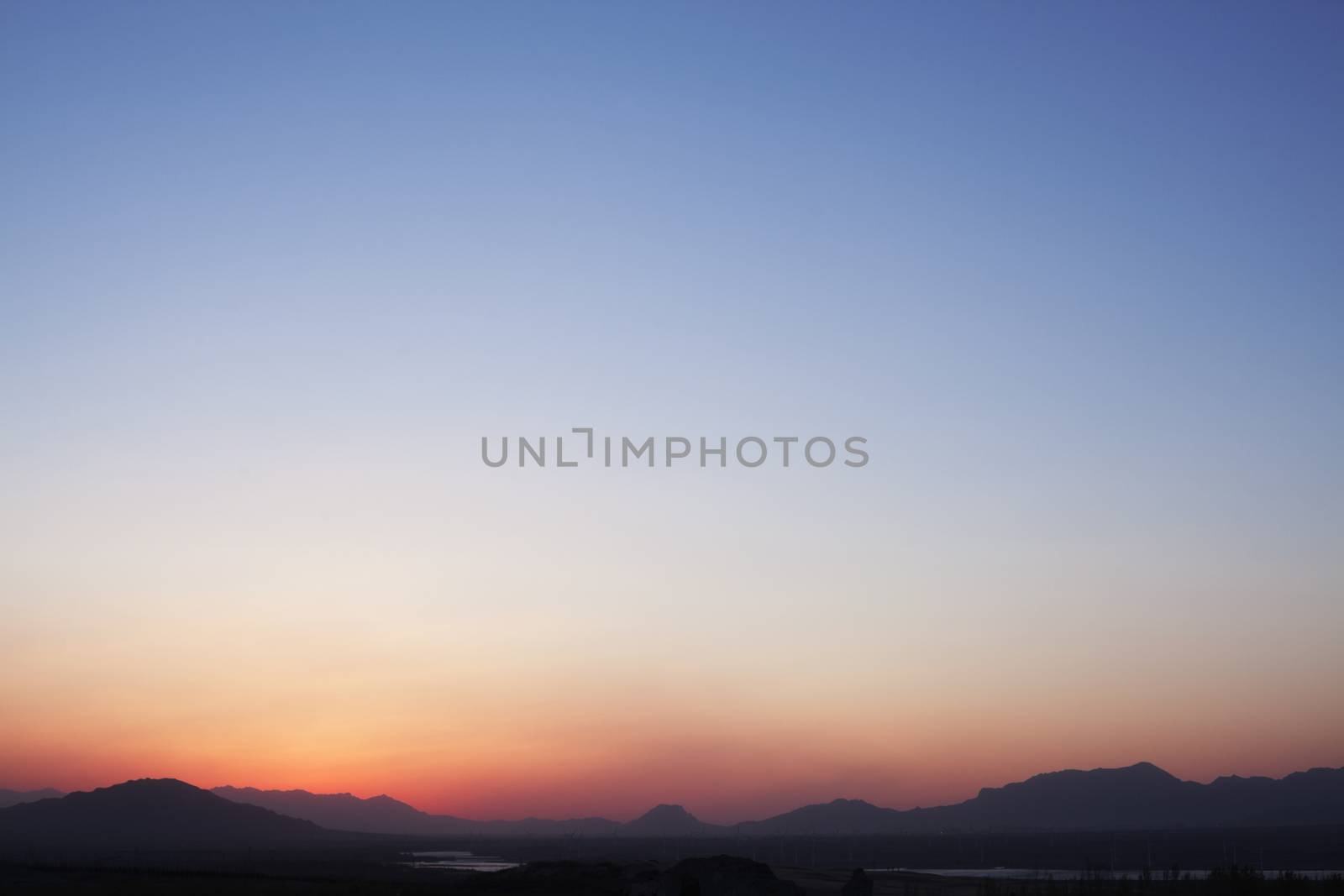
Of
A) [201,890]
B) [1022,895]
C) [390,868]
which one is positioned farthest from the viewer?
[390,868]

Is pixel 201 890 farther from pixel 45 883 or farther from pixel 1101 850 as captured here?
pixel 1101 850

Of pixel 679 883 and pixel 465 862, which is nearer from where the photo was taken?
pixel 679 883

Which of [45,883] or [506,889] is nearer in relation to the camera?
[506,889]

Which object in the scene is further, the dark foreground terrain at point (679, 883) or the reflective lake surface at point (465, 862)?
the reflective lake surface at point (465, 862)

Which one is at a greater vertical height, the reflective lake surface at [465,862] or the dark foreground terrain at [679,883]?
the dark foreground terrain at [679,883]

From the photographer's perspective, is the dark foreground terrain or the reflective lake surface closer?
the dark foreground terrain

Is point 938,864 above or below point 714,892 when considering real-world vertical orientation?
below

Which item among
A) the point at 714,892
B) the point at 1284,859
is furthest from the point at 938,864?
the point at 714,892

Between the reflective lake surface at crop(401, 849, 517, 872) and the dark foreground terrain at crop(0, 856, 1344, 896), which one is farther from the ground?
the dark foreground terrain at crop(0, 856, 1344, 896)

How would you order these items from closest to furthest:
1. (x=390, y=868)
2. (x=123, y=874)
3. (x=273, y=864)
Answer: (x=123, y=874)
(x=390, y=868)
(x=273, y=864)

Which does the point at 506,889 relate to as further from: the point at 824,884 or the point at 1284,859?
the point at 1284,859

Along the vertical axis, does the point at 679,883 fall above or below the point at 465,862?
above
